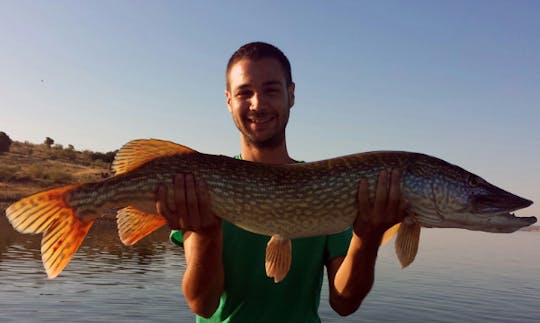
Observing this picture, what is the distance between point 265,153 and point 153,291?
412 inches

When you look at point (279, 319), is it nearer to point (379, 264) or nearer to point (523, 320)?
point (523, 320)

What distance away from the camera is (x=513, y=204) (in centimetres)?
316

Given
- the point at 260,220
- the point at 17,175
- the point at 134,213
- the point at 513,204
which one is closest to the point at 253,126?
the point at 260,220

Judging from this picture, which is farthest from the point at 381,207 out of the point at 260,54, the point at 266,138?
the point at 260,54

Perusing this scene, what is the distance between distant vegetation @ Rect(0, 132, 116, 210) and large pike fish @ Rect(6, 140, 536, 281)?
22.9 m

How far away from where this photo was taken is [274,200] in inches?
126

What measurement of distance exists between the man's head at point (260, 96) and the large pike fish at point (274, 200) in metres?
0.50

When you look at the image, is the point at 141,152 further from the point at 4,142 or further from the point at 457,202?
the point at 4,142

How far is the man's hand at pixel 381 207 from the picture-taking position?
10.0ft

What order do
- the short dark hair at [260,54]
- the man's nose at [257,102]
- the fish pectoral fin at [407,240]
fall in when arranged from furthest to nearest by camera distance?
the short dark hair at [260,54]
the man's nose at [257,102]
the fish pectoral fin at [407,240]

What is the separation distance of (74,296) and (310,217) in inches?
412

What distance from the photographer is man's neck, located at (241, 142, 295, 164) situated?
3.80m

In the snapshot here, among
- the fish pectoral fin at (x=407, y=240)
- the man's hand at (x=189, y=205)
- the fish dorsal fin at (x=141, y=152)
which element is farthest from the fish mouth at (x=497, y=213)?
the fish dorsal fin at (x=141, y=152)

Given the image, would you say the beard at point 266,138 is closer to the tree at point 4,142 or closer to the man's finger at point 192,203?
the man's finger at point 192,203
